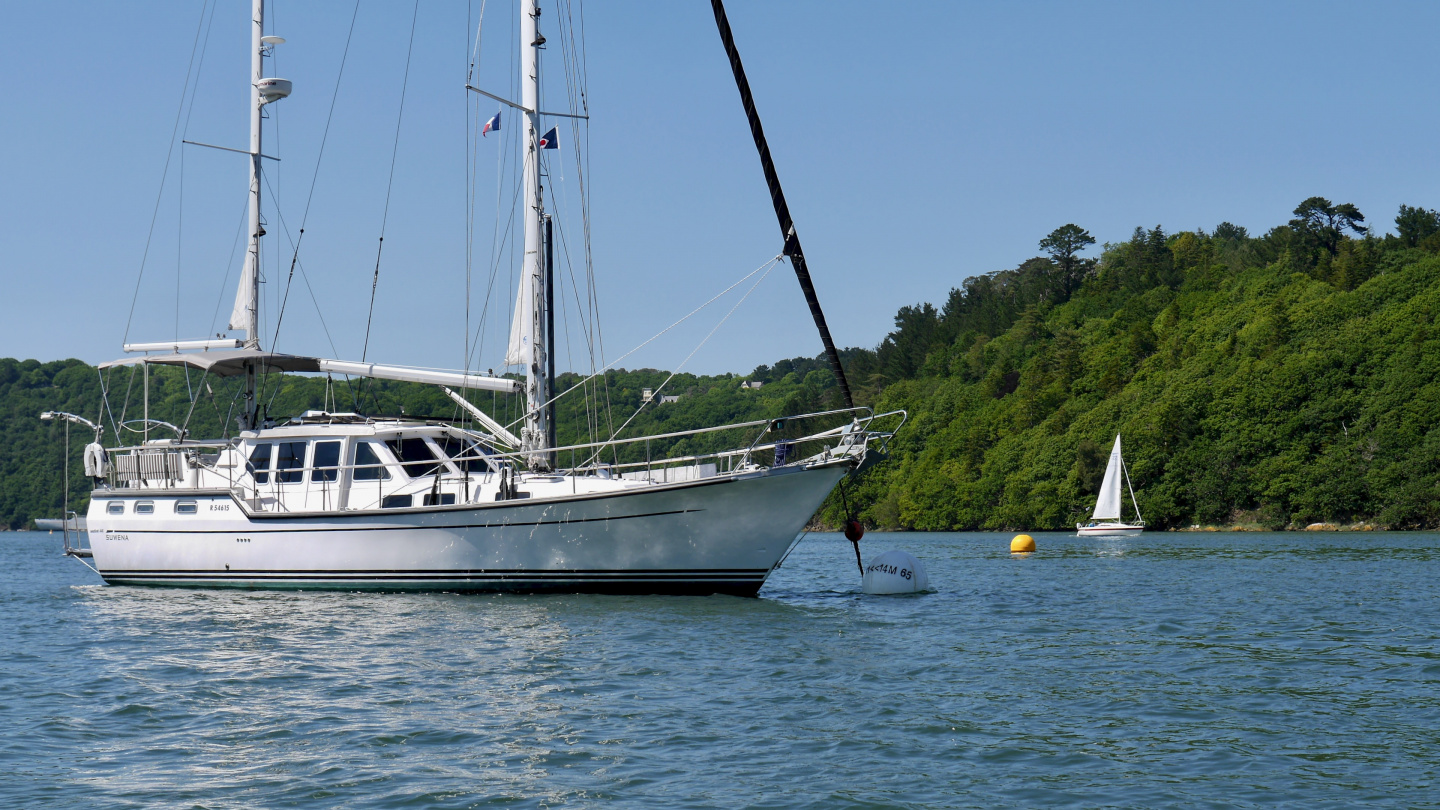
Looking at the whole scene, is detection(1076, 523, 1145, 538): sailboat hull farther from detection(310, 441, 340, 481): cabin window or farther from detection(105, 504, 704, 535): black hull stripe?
detection(310, 441, 340, 481): cabin window

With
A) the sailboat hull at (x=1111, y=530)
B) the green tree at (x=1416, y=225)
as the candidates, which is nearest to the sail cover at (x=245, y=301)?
the sailboat hull at (x=1111, y=530)

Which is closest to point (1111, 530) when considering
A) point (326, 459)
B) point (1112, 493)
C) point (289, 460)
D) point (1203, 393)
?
point (1112, 493)

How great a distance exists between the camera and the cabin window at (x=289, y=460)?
2431 cm

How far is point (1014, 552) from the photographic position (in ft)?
159

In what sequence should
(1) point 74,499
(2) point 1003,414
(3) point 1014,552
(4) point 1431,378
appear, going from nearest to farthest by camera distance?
(3) point 1014,552, (4) point 1431,378, (2) point 1003,414, (1) point 74,499

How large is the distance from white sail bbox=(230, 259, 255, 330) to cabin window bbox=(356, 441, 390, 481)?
5.78 m

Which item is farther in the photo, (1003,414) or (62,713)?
(1003,414)

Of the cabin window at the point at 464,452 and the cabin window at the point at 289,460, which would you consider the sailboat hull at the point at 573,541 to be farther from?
the cabin window at the point at 464,452

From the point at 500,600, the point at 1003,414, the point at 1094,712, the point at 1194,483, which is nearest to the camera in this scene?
the point at 1094,712

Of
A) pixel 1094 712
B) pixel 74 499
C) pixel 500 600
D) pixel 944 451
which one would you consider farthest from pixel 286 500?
pixel 74 499

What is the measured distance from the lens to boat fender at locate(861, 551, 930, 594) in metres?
24.2

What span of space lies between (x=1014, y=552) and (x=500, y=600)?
31328 mm

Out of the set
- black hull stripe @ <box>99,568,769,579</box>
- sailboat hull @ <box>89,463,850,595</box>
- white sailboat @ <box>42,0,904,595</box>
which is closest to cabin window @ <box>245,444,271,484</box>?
white sailboat @ <box>42,0,904,595</box>

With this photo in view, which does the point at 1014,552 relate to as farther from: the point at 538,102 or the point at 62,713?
the point at 62,713
